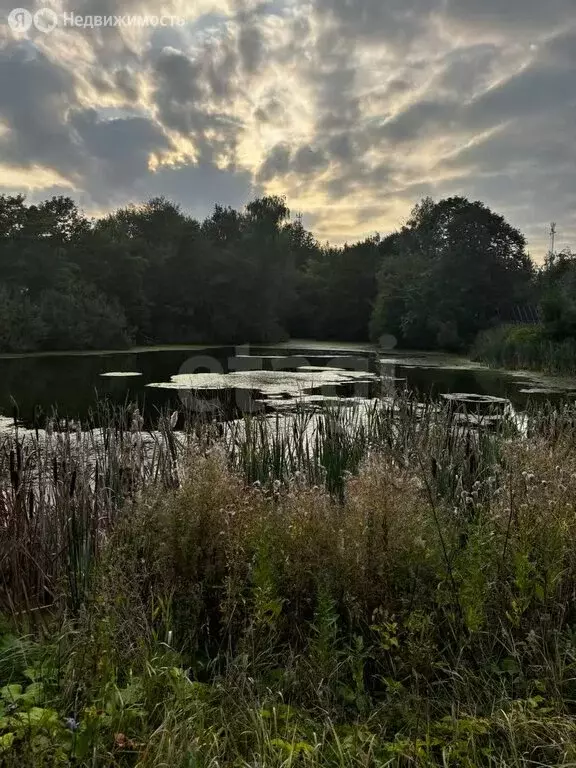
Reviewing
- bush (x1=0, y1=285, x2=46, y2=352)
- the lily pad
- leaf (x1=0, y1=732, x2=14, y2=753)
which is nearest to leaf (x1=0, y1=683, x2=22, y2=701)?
leaf (x1=0, y1=732, x2=14, y2=753)

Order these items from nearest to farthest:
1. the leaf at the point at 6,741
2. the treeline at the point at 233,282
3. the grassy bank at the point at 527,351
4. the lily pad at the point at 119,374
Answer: the leaf at the point at 6,741 < the lily pad at the point at 119,374 < the grassy bank at the point at 527,351 < the treeline at the point at 233,282

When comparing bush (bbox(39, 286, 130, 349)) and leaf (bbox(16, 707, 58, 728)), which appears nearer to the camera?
leaf (bbox(16, 707, 58, 728))

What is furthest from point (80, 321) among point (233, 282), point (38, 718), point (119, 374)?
point (38, 718)

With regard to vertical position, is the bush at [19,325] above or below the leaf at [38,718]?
above

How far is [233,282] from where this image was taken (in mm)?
40094

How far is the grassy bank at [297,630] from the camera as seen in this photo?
211 centimetres

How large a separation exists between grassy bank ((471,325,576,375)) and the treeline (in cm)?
91

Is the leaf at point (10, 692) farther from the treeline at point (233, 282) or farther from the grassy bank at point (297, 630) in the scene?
the treeline at point (233, 282)

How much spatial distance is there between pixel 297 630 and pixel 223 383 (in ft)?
40.0

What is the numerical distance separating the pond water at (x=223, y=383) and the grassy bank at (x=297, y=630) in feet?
14.0

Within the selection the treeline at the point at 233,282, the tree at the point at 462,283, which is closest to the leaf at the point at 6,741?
the treeline at the point at 233,282

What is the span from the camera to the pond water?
11.1m

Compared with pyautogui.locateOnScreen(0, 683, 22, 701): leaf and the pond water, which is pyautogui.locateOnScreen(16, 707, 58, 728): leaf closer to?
pyautogui.locateOnScreen(0, 683, 22, 701): leaf

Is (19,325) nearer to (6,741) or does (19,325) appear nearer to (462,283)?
(462,283)
